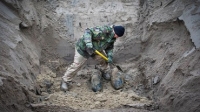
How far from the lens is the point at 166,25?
5.00 m

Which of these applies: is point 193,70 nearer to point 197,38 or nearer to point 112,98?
point 197,38

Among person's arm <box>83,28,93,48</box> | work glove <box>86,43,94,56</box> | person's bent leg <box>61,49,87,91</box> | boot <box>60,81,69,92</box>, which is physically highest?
person's arm <box>83,28,93,48</box>

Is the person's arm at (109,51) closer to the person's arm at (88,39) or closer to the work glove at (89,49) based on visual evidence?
the work glove at (89,49)

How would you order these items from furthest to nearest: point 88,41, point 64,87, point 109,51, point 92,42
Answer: point 109,51 < point 92,42 < point 64,87 < point 88,41

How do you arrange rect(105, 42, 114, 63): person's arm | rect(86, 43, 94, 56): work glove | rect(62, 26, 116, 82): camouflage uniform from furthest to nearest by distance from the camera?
1. rect(105, 42, 114, 63): person's arm
2. rect(62, 26, 116, 82): camouflage uniform
3. rect(86, 43, 94, 56): work glove

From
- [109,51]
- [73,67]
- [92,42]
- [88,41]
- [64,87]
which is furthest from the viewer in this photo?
[109,51]

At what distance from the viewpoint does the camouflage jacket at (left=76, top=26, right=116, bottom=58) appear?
4.60 meters

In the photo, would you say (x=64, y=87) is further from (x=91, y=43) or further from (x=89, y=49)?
(x=91, y=43)

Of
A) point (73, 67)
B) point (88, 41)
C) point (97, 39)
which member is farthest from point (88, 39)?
point (73, 67)

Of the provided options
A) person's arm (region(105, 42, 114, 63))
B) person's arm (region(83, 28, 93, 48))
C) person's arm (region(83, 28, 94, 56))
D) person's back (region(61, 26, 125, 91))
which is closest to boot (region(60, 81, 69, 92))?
person's back (region(61, 26, 125, 91))

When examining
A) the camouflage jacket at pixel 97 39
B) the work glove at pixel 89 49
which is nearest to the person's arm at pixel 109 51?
the camouflage jacket at pixel 97 39

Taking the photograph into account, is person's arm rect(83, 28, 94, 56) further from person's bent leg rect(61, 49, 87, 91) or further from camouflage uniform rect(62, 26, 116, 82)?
person's bent leg rect(61, 49, 87, 91)

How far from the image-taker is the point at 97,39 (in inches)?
190

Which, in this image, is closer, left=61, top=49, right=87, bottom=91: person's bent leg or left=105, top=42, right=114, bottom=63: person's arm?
left=61, top=49, right=87, bottom=91: person's bent leg
